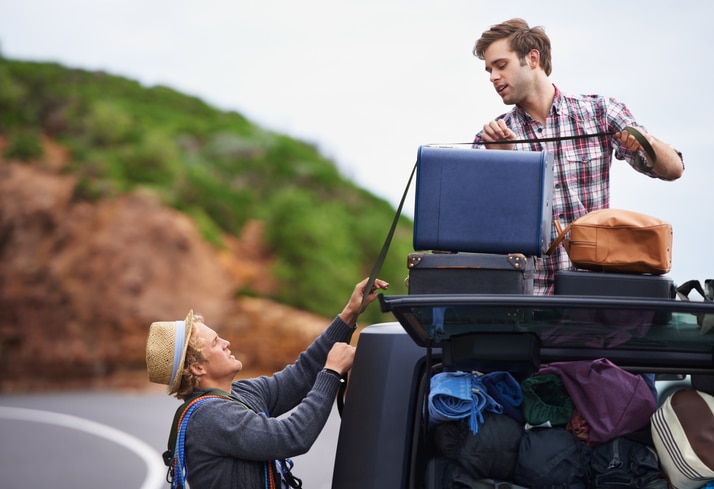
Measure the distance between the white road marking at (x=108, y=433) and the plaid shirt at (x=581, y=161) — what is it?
894 cm

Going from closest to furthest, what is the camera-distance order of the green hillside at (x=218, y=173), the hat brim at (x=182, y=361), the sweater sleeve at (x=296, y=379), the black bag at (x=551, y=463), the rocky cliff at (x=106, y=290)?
the black bag at (x=551, y=463) < the hat brim at (x=182, y=361) < the sweater sleeve at (x=296, y=379) < the rocky cliff at (x=106, y=290) < the green hillside at (x=218, y=173)

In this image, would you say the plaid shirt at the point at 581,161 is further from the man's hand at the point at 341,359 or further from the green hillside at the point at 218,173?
the green hillside at the point at 218,173

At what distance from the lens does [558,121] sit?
3.96 metres

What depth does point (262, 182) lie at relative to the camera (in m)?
29.8

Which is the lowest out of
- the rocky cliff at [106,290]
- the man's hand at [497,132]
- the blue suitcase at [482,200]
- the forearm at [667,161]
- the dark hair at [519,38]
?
the rocky cliff at [106,290]

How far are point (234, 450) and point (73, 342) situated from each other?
21681 millimetres

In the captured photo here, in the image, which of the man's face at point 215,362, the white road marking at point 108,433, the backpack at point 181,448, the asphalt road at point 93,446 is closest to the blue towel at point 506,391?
the backpack at point 181,448

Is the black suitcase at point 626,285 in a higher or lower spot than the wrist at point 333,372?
higher

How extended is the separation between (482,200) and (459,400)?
0.72 meters

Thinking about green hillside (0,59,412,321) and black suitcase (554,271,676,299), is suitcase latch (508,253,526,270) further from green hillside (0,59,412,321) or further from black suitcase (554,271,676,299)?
green hillside (0,59,412,321)

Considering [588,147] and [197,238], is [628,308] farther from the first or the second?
[197,238]

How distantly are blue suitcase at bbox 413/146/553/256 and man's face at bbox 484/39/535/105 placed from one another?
752 millimetres

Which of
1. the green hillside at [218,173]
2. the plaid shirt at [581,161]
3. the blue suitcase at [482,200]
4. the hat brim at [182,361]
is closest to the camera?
the blue suitcase at [482,200]

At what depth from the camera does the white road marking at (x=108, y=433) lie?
40.7 ft
